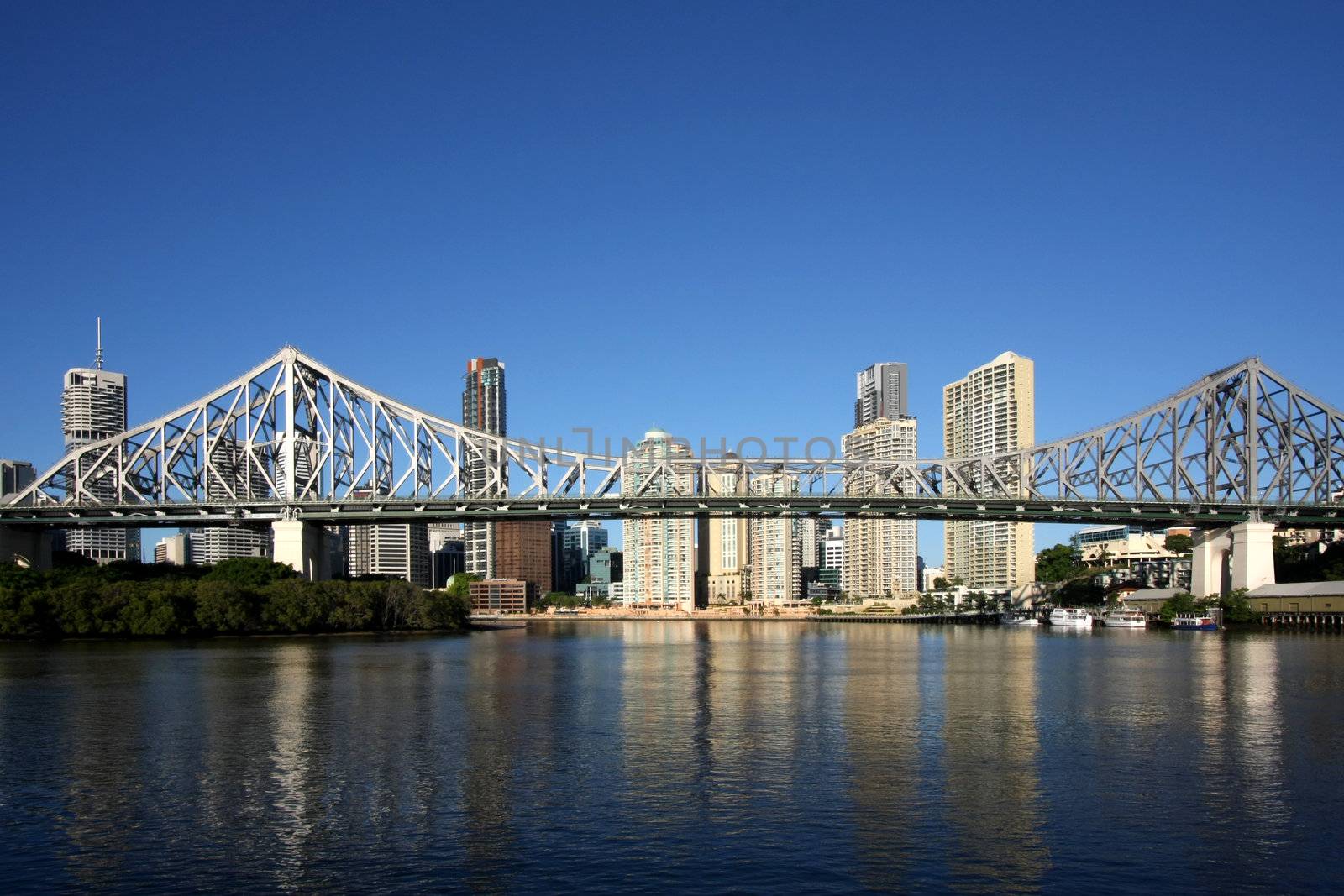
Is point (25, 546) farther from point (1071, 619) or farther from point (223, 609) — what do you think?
point (1071, 619)

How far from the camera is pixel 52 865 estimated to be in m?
19.0

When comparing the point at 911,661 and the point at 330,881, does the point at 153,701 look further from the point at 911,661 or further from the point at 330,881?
the point at 911,661

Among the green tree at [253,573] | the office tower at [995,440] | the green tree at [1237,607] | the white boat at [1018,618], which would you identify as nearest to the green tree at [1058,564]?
the white boat at [1018,618]

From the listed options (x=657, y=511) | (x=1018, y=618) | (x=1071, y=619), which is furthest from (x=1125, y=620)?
(x=657, y=511)

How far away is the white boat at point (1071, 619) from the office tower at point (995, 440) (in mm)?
56644

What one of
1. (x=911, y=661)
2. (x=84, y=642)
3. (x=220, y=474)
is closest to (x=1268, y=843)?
(x=911, y=661)

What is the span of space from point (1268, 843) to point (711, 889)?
28.8 ft

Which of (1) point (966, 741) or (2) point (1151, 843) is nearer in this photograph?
(2) point (1151, 843)

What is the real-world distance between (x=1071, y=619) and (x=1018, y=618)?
66.0 feet

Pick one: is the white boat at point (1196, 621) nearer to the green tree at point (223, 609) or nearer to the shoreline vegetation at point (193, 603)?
the shoreline vegetation at point (193, 603)

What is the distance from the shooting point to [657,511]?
293ft

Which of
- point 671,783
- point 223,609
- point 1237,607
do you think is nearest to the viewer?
point 671,783

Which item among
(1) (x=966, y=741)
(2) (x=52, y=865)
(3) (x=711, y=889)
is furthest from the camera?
(1) (x=966, y=741)

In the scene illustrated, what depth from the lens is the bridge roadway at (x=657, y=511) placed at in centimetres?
8819
